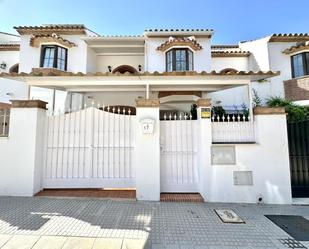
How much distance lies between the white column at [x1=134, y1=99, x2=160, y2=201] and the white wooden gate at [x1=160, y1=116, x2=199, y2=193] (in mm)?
516

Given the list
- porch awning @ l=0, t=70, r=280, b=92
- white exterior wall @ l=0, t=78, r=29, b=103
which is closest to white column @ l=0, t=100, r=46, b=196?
porch awning @ l=0, t=70, r=280, b=92

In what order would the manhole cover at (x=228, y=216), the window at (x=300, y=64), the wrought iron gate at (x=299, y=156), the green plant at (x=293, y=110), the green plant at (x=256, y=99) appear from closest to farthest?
the manhole cover at (x=228, y=216)
the wrought iron gate at (x=299, y=156)
the green plant at (x=293, y=110)
the green plant at (x=256, y=99)
the window at (x=300, y=64)

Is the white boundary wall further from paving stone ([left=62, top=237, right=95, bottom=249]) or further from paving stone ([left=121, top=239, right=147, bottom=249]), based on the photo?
paving stone ([left=62, top=237, right=95, bottom=249])

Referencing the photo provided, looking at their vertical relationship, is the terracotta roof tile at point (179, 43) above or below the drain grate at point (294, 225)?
above

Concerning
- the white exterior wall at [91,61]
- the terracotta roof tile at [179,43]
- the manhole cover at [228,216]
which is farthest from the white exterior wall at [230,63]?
the manhole cover at [228,216]

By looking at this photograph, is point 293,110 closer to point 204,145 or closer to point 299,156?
point 299,156

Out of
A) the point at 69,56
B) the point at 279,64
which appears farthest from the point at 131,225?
the point at 279,64

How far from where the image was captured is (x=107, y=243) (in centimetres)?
363

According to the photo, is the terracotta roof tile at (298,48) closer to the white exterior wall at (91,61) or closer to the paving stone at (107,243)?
the white exterior wall at (91,61)

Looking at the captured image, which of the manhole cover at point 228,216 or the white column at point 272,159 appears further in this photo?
the white column at point 272,159

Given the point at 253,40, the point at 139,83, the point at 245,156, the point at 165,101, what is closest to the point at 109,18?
the point at 165,101

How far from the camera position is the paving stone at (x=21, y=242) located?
357cm

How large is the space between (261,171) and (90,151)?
5.66 meters

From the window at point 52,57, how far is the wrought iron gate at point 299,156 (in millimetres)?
14317
